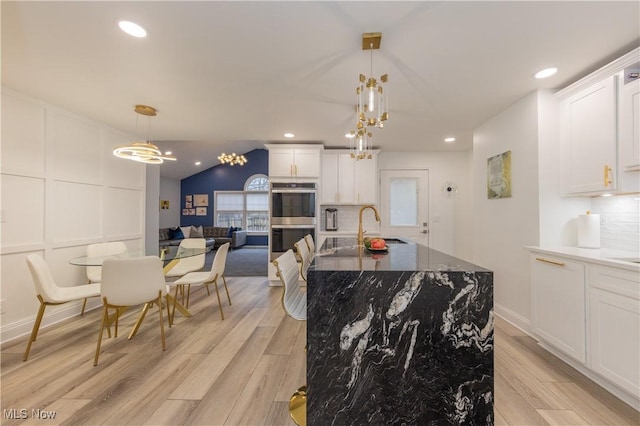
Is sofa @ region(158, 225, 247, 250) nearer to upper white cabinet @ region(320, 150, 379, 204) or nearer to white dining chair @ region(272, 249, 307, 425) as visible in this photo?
upper white cabinet @ region(320, 150, 379, 204)

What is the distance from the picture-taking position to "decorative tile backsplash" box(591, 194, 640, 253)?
2.07m

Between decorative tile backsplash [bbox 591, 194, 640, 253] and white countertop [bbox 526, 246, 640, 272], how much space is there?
85 mm

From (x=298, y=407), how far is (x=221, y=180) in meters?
9.54

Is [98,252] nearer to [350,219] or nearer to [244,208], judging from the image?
[350,219]

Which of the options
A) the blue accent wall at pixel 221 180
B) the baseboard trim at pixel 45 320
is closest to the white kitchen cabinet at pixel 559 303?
the baseboard trim at pixel 45 320

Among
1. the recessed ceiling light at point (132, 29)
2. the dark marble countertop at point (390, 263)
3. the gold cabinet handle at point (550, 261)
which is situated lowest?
the gold cabinet handle at point (550, 261)

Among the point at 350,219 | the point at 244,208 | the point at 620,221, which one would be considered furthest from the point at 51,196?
the point at 244,208

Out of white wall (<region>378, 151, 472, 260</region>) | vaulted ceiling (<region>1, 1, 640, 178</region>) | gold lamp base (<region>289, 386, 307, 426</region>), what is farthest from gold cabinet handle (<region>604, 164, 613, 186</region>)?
white wall (<region>378, 151, 472, 260</region>)

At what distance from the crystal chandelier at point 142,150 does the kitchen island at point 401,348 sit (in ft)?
8.29

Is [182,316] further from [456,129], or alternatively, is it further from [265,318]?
[456,129]

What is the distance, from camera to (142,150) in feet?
9.07

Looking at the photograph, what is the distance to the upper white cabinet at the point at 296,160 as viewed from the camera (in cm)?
441

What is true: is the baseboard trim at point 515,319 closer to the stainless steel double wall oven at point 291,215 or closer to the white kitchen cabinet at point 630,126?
the white kitchen cabinet at point 630,126

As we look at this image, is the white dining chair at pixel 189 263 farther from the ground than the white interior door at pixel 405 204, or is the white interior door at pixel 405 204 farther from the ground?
the white interior door at pixel 405 204
